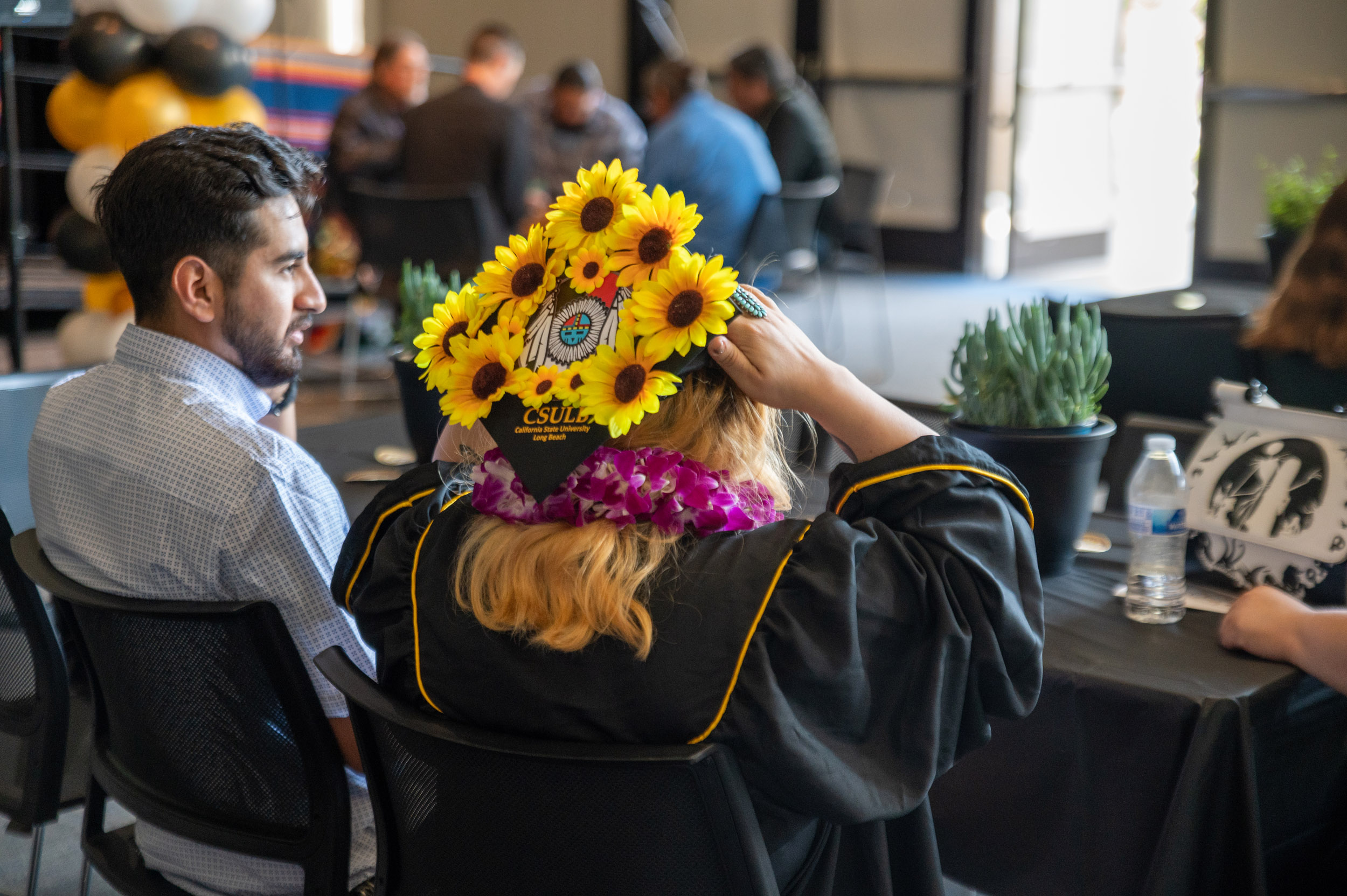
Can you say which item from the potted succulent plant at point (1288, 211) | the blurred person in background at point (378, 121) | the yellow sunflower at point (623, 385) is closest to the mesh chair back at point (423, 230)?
the blurred person in background at point (378, 121)

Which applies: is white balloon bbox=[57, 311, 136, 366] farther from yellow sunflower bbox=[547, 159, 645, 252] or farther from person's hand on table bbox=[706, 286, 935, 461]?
person's hand on table bbox=[706, 286, 935, 461]

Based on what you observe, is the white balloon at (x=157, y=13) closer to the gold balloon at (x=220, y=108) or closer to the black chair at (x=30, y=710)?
the gold balloon at (x=220, y=108)

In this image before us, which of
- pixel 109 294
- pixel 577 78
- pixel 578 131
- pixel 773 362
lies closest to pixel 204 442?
pixel 773 362

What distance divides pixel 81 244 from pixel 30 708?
2859mm

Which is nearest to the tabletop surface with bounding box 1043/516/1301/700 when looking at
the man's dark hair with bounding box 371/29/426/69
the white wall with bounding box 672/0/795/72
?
the man's dark hair with bounding box 371/29/426/69

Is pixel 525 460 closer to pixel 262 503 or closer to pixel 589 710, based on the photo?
pixel 589 710

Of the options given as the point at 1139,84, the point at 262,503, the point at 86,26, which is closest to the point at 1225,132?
the point at 1139,84

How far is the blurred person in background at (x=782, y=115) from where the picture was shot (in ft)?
18.6

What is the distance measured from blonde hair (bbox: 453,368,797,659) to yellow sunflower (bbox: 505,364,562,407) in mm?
71

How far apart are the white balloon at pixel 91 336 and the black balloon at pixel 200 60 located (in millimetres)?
753

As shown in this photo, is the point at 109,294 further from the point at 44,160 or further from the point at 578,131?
the point at 44,160

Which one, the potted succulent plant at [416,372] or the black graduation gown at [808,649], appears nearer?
the black graduation gown at [808,649]

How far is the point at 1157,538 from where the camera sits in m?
1.38

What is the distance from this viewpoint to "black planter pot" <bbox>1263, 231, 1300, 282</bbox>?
3906mm
